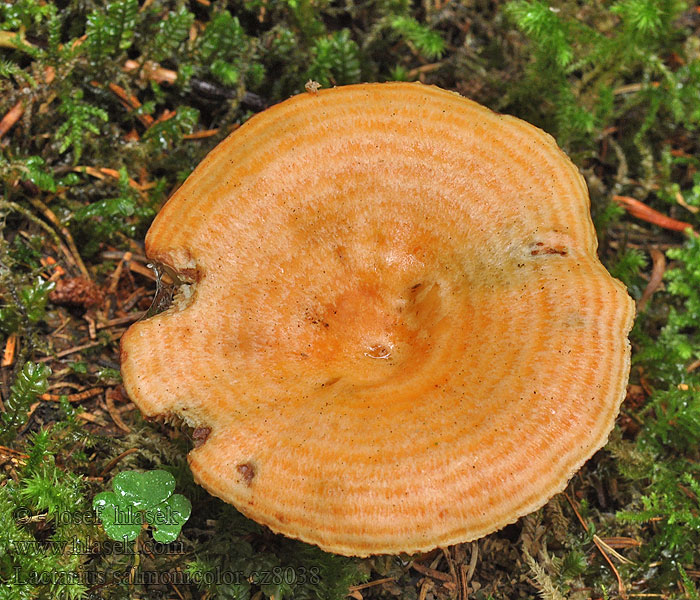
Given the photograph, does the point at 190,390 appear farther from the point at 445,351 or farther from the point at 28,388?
the point at 445,351

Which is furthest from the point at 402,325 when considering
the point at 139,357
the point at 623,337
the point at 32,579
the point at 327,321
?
the point at 32,579

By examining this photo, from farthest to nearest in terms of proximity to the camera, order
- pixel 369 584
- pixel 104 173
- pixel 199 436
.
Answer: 1. pixel 104 173
2. pixel 369 584
3. pixel 199 436

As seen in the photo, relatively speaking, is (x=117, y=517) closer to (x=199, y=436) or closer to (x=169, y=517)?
(x=169, y=517)

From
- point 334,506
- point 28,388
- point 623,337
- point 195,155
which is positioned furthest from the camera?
point 195,155

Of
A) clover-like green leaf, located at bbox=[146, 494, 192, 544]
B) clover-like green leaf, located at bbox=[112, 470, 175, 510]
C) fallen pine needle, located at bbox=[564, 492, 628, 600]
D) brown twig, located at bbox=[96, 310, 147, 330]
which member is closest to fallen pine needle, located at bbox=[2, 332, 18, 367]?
brown twig, located at bbox=[96, 310, 147, 330]

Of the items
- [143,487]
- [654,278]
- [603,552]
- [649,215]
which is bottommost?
[603,552]

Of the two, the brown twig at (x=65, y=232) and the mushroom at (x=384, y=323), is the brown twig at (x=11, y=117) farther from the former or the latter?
the mushroom at (x=384, y=323)

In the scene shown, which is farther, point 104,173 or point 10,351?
point 104,173

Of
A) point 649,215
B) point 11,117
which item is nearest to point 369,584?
point 649,215
